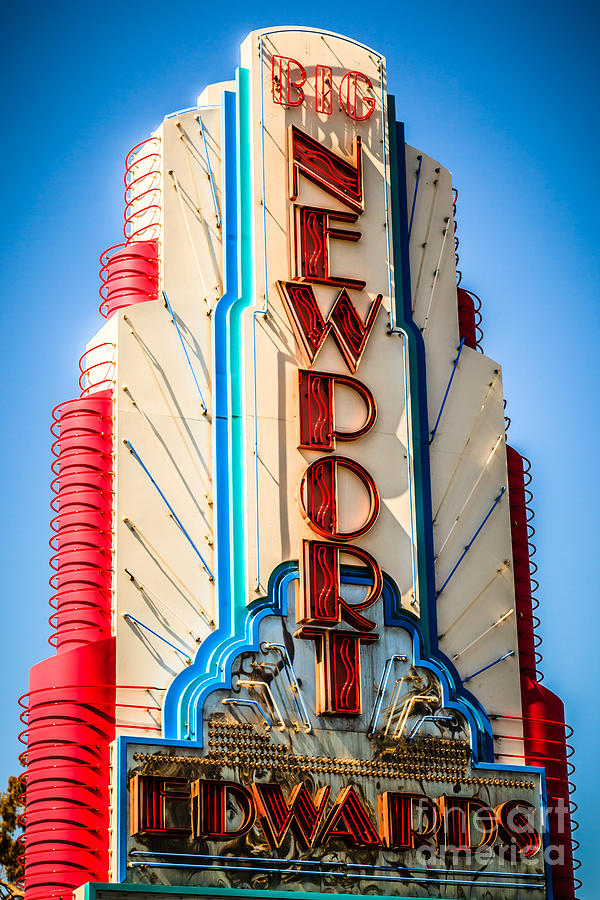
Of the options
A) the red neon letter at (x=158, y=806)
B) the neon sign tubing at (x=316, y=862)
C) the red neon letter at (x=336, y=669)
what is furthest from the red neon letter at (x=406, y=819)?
the red neon letter at (x=158, y=806)

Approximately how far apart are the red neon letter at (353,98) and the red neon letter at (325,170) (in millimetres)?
989

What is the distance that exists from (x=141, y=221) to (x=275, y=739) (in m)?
9.04

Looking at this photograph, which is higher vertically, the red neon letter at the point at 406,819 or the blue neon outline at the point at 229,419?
the blue neon outline at the point at 229,419

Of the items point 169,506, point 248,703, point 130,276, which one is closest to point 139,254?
point 130,276

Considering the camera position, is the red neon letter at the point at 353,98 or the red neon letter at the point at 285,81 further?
the red neon letter at the point at 353,98

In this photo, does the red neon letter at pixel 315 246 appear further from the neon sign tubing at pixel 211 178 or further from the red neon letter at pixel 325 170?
the neon sign tubing at pixel 211 178

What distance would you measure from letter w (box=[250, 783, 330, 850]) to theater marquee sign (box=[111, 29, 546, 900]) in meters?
0.03

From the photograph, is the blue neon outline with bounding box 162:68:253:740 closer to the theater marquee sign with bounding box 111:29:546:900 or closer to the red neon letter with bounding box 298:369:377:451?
the theater marquee sign with bounding box 111:29:546:900

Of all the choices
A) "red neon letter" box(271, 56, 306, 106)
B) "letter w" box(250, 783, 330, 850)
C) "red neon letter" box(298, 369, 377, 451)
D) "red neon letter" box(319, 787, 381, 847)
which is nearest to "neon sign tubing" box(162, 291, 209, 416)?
"red neon letter" box(298, 369, 377, 451)

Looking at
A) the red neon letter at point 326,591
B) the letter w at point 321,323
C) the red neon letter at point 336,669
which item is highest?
the letter w at point 321,323

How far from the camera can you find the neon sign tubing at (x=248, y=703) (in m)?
24.3

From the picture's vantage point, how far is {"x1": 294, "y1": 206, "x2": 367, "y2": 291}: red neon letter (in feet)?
89.9

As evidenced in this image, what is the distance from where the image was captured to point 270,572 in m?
25.5

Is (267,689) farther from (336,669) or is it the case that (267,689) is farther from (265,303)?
(265,303)
